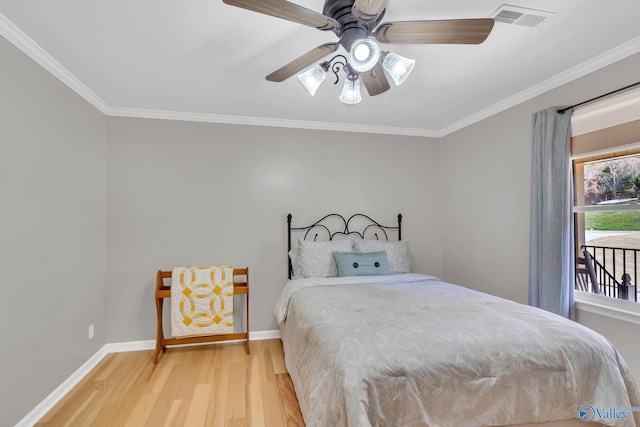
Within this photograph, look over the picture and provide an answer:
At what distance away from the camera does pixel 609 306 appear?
7.27ft

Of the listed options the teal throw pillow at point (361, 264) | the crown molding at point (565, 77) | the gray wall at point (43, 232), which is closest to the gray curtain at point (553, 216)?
the crown molding at point (565, 77)

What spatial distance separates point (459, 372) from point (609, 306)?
1.71 m

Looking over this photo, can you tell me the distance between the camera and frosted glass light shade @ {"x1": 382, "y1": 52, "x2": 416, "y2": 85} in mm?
1619

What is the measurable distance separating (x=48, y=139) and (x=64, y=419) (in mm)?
1937

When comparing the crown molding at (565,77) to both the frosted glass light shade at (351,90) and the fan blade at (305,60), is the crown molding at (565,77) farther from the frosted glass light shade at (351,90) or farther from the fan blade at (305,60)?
the fan blade at (305,60)

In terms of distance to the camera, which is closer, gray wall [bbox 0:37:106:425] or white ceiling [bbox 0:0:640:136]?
white ceiling [bbox 0:0:640:136]

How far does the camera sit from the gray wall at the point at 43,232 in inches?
70.6

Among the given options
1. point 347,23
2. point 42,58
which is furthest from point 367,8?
point 42,58

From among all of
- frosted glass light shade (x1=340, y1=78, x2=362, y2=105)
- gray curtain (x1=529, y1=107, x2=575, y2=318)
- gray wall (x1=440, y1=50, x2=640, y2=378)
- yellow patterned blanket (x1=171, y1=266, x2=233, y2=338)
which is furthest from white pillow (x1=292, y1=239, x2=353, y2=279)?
gray curtain (x1=529, y1=107, x2=575, y2=318)

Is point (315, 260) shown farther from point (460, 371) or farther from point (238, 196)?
point (460, 371)

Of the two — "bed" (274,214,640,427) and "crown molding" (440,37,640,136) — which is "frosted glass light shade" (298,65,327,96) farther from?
"crown molding" (440,37,640,136)

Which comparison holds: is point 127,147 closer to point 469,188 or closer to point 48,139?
point 48,139

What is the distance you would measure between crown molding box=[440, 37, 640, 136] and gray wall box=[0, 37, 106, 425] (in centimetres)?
386

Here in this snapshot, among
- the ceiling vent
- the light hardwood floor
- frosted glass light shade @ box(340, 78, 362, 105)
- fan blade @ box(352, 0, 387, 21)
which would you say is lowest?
the light hardwood floor
